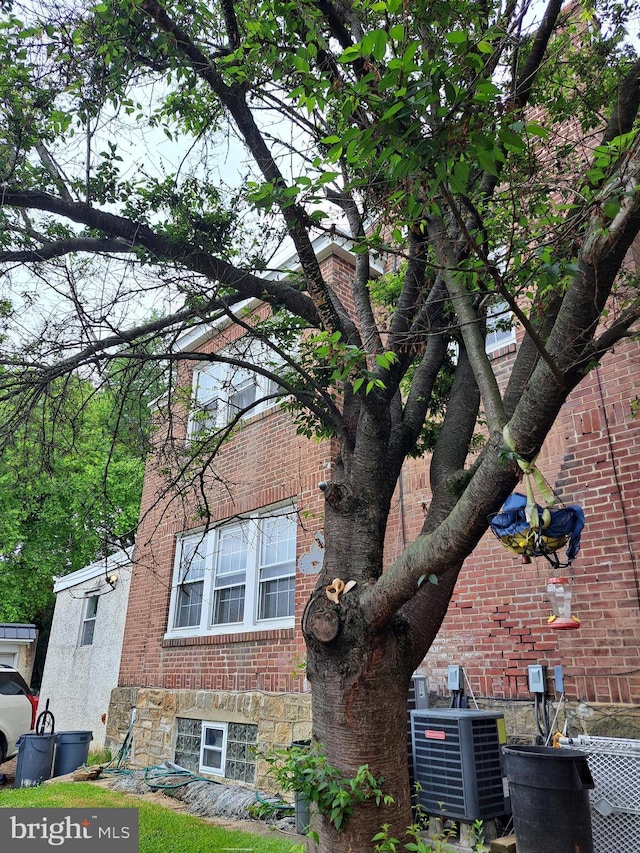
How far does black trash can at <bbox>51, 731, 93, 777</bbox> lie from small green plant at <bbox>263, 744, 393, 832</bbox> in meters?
8.52

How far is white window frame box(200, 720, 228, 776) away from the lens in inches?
328

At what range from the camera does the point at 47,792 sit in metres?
7.96

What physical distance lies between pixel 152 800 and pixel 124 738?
3.00m

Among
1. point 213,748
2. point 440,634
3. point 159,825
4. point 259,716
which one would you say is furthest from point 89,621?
point 440,634

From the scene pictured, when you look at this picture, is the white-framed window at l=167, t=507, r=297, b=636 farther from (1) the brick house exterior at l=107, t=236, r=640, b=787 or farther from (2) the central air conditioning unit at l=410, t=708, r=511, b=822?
(2) the central air conditioning unit at l=410, t=708, r=511, b=822

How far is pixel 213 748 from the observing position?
8602 mm

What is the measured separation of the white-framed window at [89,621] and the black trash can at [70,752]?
3.32 m

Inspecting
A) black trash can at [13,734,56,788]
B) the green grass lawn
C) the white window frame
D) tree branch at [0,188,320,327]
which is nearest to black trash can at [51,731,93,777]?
black trash can at [13,734,56,788]

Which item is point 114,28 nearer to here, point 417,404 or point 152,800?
point 417,404

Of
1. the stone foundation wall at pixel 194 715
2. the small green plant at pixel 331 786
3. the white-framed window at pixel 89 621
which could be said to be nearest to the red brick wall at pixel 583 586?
the stone foundation wall at pixel 194 715

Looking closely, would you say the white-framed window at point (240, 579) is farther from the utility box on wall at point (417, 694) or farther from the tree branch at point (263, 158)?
the tree branch at point (263, 158)

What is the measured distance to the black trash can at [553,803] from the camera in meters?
3.74

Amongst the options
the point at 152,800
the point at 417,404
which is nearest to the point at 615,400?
the point at 417,404

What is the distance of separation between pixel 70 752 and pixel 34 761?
55 centimetres
